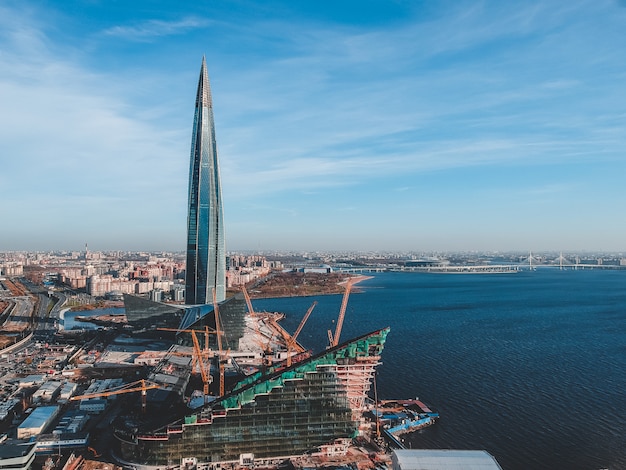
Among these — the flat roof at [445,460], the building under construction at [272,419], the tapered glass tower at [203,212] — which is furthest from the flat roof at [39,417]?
the tapered glass tower at [203,212]

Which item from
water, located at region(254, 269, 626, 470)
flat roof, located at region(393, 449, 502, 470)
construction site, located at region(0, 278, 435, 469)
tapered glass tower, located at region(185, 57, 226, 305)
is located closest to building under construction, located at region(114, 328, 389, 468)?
construction site, located at region(0, 278, 435, 469)

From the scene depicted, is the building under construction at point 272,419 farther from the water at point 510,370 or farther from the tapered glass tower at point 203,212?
Result: the tapered glass tower at point 203,212

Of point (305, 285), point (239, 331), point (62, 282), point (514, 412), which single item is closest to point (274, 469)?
point (514, 412)

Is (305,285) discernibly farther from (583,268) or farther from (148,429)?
(583,268)

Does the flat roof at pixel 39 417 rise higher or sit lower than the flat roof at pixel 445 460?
lower

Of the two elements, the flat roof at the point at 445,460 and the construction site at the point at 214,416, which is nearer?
the flat roof at the point at 445,460

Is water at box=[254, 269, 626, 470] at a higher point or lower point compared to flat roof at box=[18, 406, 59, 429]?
higher

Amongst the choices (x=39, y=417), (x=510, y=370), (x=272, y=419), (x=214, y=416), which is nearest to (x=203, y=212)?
(x=39, y=417)

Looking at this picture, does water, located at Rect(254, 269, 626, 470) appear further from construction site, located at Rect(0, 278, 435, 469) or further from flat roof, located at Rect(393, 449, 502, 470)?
construction site, located at Rect(0, 278, 435, 469)

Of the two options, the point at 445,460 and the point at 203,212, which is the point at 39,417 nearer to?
the point at 445,460
